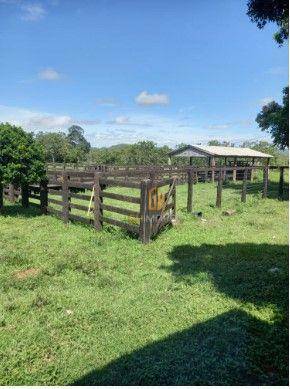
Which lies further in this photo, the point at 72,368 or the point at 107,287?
the point at 107,287

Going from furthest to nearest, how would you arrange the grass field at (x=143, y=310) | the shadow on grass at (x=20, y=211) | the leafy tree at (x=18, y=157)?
the shadow on grass at (x=20, y=211), the leafy tree at (x=18, y=157), the grass field at (x=143, y=310)

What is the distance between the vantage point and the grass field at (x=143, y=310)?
401 centimetres

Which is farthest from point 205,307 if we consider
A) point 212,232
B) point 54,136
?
point 54,136

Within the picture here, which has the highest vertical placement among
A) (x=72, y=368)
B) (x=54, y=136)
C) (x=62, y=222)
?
(x=54, y=136)

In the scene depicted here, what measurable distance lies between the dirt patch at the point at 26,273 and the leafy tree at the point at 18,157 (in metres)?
5.66

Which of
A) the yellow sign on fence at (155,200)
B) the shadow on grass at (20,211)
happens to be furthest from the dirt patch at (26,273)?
the shadow on grass at (20,211)

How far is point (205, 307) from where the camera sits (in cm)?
549

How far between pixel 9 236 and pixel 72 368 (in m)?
6.56

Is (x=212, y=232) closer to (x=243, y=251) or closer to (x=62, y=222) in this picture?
(x=243, y=251)

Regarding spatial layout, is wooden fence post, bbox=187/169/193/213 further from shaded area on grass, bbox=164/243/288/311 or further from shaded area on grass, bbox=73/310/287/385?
shaded area on grass, bbox=73/310/287/385

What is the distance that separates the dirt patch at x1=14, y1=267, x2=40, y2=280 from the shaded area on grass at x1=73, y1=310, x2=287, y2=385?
3.25 meters

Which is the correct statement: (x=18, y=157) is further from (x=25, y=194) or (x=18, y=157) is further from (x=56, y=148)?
(x=56, y=148)

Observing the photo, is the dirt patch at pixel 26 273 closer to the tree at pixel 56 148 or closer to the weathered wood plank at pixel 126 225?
the weathered wood plank at pixel 126 225

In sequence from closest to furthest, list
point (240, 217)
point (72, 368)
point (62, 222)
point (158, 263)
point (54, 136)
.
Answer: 1. point (72, 368)
2. point (158, 263)
3. point (62, 222)
4. point (240, 217)
5. point (54, 136)
